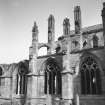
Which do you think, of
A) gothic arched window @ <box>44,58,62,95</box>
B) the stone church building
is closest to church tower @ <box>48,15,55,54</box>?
the stone church building

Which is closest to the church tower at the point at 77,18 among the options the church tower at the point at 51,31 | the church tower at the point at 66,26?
the church tower at the point at 66,26

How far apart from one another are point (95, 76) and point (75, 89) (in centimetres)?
202

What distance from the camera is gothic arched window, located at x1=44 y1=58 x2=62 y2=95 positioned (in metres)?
15.4

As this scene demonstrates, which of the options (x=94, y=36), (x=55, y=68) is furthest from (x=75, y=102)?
(x=94, y=36)

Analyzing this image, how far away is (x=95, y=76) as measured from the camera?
44.4ft

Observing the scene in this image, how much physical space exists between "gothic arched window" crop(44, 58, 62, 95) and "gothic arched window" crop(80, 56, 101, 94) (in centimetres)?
238

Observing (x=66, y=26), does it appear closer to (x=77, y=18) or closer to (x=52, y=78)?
(x=77, y=18)

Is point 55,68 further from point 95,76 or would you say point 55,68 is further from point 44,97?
point 95,76

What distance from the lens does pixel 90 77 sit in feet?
45.0

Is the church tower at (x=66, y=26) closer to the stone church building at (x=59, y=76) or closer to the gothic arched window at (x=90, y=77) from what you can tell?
the stone church building at (x=59, y=76)

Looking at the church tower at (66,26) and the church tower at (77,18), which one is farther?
the church tower at (66,26)

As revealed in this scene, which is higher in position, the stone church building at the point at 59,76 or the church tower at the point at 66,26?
the church tower at the point at 66,26

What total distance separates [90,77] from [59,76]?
10.1 ft

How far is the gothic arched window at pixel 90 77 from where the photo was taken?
13.4 meters
